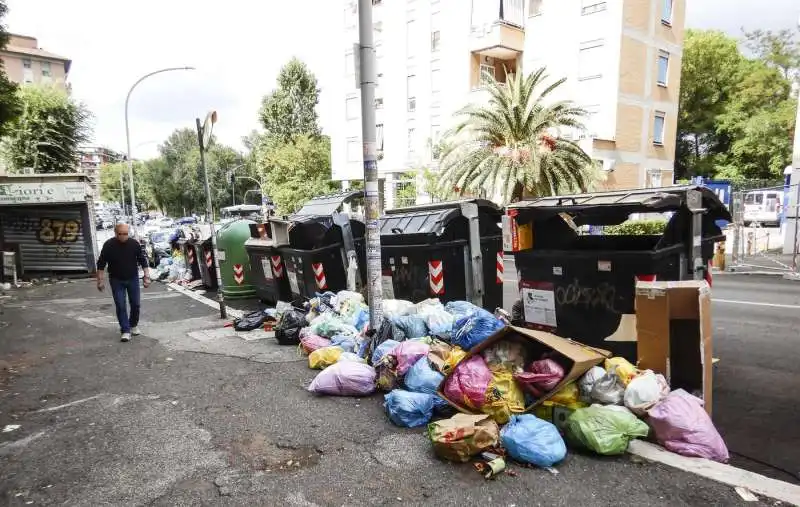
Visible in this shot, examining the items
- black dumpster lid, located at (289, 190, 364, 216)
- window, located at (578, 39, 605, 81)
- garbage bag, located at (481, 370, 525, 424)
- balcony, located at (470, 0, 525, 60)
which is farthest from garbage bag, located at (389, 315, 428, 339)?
balcony, located at (470, 0, 525, 60)

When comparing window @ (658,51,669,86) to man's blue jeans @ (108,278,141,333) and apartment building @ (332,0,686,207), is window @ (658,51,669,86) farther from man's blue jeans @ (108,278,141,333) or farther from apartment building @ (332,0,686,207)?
man's blue jeans @ (108,278,141,333)

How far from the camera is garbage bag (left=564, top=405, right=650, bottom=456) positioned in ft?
10.6

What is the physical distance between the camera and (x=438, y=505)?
2.82 metres

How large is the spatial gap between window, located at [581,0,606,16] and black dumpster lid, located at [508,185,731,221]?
17.5 m

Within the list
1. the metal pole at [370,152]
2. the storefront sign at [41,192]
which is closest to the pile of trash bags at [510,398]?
the metal pole at [370,152]

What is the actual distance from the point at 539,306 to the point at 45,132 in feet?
88.4

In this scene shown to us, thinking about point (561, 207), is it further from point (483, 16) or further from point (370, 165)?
point (483, 16)

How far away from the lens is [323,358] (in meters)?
5.31

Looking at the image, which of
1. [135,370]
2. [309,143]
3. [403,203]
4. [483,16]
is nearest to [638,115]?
[483,16]

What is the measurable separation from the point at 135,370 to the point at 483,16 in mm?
22644

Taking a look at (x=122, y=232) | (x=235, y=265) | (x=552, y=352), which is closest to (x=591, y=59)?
(x=235, y=265)

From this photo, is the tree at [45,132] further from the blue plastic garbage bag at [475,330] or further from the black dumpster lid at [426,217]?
the blue plastic garbage bag at [475,330]

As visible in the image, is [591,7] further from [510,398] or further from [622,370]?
[510,398]

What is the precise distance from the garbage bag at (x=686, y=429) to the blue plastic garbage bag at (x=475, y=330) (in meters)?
1.43
